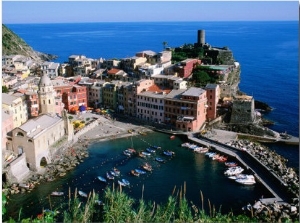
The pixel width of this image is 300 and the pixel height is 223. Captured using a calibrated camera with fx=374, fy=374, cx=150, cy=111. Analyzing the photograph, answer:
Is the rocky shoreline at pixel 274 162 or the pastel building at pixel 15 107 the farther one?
the pastel building at pixel 15 107

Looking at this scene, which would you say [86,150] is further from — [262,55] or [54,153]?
→ [262,55]

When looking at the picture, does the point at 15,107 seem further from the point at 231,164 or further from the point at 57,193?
the point at 231,164

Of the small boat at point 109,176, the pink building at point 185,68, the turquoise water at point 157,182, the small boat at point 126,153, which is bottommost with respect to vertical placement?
the turquoise water at point 157,182

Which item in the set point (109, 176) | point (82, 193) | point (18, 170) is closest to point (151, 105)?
point (109, 176)

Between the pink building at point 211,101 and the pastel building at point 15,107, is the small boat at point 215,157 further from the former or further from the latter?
the pastel building at point 15,107

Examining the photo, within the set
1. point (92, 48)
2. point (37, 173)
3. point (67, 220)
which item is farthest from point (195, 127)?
point (92, 48)

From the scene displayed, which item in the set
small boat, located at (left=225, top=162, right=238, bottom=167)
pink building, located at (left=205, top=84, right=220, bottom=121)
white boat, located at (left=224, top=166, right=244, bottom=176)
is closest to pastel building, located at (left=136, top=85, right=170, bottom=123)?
pink building, located at (left=205, top=84, right=220, bottom=121)

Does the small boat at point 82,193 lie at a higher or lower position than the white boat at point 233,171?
lower

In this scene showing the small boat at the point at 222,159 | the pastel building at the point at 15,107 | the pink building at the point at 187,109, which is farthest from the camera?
the pink building at the point at 187,109

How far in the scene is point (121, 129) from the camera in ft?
116

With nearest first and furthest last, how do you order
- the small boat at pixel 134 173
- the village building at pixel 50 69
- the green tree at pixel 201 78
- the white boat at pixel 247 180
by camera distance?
1. the white boat at pixel 247 180
2. the small boat at pixel 134 173
3. the green tree at pixel 201 78
4. the village building at pixel 50 69

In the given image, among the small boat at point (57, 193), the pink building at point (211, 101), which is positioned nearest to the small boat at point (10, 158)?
the small boat at point (57, 193)

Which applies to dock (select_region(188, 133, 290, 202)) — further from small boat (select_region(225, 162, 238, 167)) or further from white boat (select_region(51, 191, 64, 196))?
white boat (select_region(51, 191, 64, 196))

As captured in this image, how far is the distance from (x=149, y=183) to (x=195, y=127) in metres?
10.8
